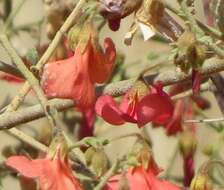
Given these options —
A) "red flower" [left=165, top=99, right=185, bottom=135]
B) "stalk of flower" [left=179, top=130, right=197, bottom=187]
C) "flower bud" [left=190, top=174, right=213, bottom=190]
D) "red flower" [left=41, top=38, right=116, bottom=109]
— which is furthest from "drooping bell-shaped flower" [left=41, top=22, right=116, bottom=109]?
"red flower" [left=165, top=99, right=185, bottom=135]

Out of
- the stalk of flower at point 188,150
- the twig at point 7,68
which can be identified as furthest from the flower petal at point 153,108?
the stalk of flower at point 188,150

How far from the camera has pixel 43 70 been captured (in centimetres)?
165

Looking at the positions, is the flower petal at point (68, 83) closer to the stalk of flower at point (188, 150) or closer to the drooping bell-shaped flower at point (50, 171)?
the drooping bell-shaped flower at point (50, 171)

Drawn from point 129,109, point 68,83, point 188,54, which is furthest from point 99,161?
point 188,54

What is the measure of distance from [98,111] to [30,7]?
6.25 ft

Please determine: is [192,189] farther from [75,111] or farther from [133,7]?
[75,111]

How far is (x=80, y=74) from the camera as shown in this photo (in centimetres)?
166

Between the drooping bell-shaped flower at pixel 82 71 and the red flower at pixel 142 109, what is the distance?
4 cm

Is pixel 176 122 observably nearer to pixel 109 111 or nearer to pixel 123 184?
pixel 109 111

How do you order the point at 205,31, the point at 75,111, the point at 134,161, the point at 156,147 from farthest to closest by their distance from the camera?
the point at 156,147 → the point at 75,111 → the point at 205,31 → the point at 134,161

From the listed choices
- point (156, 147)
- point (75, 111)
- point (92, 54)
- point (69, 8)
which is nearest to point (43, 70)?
point (92, 54)

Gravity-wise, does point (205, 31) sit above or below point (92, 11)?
below

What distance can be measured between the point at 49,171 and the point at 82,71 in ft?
0.66

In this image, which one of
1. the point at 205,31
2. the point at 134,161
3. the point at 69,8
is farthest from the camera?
the point at 69,8
